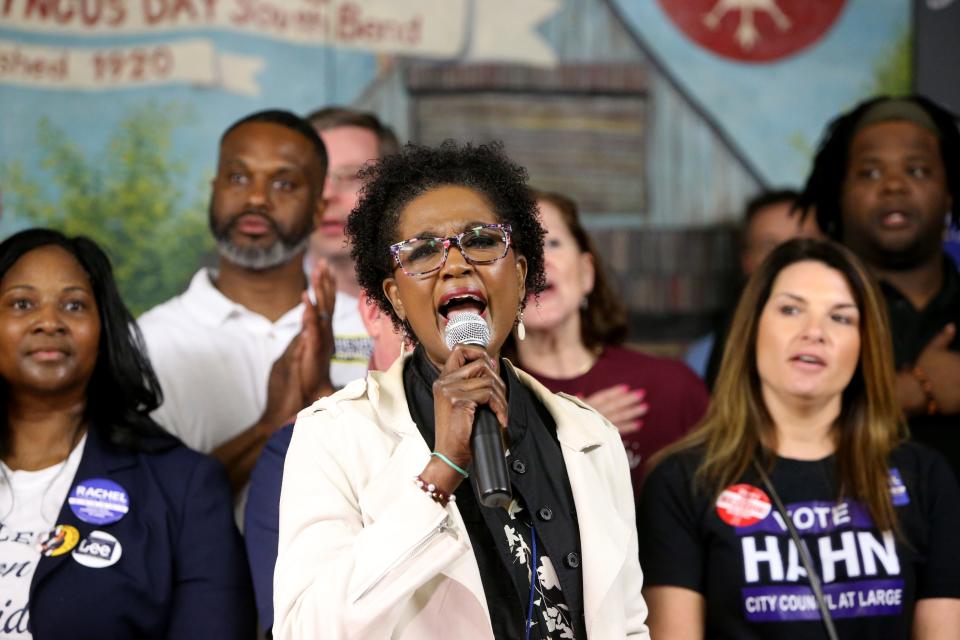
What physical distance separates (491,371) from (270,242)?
2096mm

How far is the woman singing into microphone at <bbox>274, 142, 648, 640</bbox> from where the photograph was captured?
5.58 ft

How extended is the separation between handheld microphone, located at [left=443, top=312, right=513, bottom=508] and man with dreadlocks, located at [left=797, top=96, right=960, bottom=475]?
1.99 metres

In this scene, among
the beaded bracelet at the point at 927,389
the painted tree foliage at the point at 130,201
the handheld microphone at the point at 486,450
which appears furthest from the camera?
the painted tree foliage at the point at 130,201

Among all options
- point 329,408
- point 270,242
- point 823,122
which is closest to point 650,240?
point 823,122

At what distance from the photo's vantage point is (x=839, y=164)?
3.98m

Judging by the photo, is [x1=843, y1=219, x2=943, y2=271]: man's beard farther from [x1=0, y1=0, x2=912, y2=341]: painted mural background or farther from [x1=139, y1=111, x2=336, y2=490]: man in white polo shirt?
[x1=139, y1=111, x2=336, y2=490]: man in white polo shirt

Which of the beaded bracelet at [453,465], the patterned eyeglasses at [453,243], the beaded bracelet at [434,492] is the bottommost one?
the beaded bracelet at [434,492]

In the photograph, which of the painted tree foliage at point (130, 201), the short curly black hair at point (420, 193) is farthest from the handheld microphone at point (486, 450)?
the painted tree foliage at point (130, 201)

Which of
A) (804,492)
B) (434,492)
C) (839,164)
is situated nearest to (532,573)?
(434,492)

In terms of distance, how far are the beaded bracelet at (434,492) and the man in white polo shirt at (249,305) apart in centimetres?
173

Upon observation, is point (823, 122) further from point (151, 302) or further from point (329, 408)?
point (329, 408)

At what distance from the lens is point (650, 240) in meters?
4.39

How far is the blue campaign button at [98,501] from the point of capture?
8.88ft

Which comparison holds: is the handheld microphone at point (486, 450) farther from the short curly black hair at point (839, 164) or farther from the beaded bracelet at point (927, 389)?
the short curly black hair at point (839, 164)
